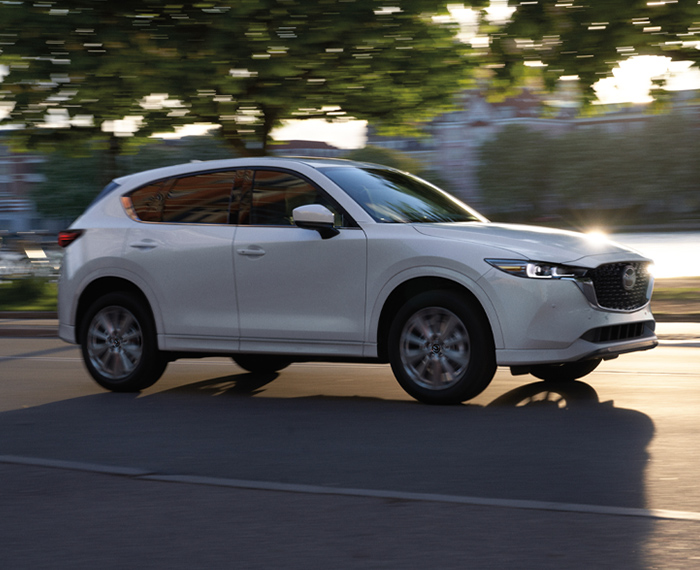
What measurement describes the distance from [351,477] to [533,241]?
8.52 ft

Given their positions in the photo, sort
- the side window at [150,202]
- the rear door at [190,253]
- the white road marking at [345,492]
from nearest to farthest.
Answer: the white road marking at [345,492], the rear door at [190,253], the side window at [150,202]

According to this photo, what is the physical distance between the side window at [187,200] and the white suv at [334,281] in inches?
0.5

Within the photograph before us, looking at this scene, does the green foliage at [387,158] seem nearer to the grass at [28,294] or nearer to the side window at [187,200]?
the grass at [28,294]

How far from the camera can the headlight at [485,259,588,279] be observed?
23.5ft

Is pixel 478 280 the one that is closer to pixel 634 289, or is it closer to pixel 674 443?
pixel 634 289

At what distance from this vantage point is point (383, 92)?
2022cm

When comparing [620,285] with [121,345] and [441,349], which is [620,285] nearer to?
[441,349]

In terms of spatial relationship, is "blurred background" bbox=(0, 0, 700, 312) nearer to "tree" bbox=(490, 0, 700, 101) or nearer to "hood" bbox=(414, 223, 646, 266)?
"tree" bbox=(490, 0, 700, 101)

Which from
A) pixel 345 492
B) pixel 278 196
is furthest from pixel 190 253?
pixel 345 492

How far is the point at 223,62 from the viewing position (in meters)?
17.6

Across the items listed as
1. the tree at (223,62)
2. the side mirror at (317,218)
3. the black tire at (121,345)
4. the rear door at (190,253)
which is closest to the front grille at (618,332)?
the side mirror at (317,218)

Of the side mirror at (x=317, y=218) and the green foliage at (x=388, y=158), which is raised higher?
the green foliage at (x=388, y=158)

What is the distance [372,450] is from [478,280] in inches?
65.2

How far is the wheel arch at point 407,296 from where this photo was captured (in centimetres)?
745
